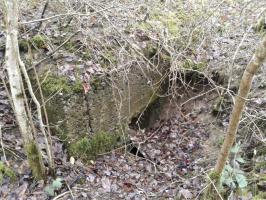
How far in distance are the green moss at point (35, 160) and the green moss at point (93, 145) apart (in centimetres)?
68

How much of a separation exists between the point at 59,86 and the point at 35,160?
1.09m

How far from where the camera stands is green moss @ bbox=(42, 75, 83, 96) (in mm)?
4973

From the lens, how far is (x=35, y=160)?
173 inches

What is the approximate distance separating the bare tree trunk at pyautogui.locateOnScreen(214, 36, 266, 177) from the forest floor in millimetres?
486

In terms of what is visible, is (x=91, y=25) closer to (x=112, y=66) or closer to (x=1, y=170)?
(x=112, y=66)

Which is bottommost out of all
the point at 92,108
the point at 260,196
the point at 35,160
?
the point at 260,196

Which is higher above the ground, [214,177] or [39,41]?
[39,41]

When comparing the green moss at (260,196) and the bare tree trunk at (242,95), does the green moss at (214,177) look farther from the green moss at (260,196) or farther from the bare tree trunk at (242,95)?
the green moss at (260,196)

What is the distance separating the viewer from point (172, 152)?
5754 mm

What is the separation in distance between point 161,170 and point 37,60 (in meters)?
2.37

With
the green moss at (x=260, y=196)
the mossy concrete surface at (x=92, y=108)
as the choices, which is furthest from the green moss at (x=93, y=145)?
the green moss at (x=260, y=196)

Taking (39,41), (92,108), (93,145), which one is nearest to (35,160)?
(93,145)

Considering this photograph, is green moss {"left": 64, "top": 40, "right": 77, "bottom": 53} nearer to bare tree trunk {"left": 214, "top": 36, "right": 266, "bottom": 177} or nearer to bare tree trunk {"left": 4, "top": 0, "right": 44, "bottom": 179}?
bare tree trunk {"left": 4, "top": 0, "right": 44, "bottom": 179}

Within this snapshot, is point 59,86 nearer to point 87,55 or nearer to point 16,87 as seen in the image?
point 87,55
